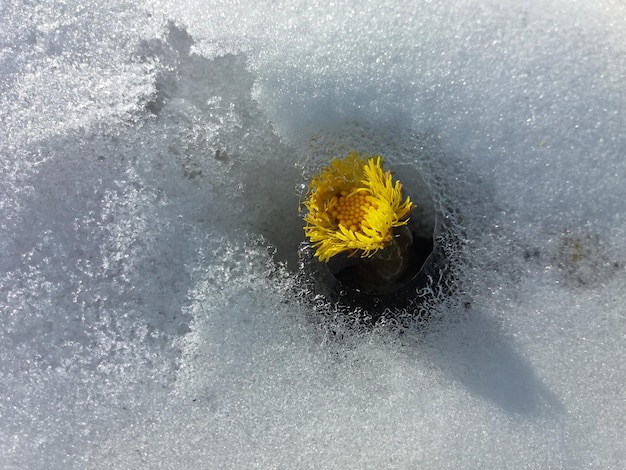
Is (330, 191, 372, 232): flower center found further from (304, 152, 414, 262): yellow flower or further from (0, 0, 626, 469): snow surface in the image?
(0, 0, 626, 469): snow surface

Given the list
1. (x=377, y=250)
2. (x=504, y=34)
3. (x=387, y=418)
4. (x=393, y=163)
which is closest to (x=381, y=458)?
(x=387, y=418)

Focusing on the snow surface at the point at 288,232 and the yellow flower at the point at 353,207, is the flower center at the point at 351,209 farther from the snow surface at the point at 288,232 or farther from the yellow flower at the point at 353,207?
the snow surface at the point at 288,232

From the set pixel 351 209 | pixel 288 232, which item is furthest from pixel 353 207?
pixel 288 232

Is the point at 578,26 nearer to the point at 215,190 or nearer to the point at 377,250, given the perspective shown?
the point at 377,250

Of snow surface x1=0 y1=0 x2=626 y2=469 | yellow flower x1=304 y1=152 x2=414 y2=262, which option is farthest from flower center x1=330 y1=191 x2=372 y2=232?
Result: snow surface x1=0 y1=0 x2=626 y2=469

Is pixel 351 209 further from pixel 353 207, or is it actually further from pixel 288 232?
pixel 288 232
